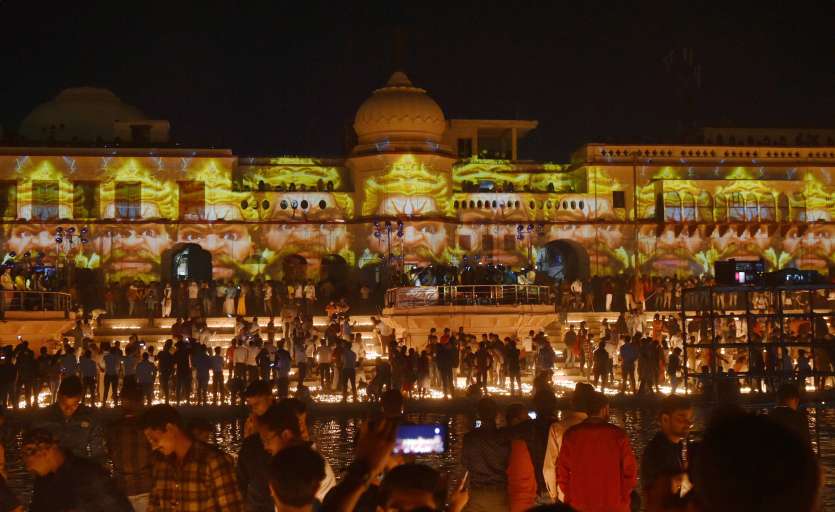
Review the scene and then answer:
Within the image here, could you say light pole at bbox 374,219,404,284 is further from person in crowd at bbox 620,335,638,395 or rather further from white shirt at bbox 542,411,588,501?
white shirt at bbox 542,411,588,501

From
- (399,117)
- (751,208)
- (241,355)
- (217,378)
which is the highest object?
(399,117)

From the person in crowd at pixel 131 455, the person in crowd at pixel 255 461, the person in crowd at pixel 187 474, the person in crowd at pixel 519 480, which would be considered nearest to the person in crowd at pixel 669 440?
the person in crowd at pixel 519 480

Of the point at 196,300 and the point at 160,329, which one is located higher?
the point at 196,300

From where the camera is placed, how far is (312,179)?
51.4 meters

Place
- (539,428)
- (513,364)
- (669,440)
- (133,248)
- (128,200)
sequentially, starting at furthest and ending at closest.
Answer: (128,200) < (133,248) < (513,364) < (539,428) < (669,440)

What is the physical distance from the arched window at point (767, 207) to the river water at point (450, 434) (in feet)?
90.9

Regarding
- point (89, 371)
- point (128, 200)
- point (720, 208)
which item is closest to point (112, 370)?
point (89, 371)

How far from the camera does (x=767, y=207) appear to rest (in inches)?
2069

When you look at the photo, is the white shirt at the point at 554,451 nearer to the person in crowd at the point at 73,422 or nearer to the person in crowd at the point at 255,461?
the person in crowd at the point at 255,461

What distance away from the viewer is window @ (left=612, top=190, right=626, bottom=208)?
5156 cm

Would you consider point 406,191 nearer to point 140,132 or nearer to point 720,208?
point 140,132

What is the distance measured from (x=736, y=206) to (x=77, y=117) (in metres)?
27.8

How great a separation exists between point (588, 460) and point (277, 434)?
80.7 inches

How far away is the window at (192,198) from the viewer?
162 feet
